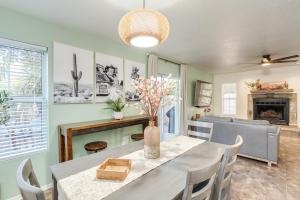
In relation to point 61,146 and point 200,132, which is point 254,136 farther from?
point 61,146

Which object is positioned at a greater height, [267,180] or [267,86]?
[267,86]

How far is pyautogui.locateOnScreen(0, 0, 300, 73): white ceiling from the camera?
1933 mm

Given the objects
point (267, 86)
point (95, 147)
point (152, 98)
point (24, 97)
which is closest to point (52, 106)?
point (24, 97)

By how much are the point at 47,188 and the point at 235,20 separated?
3638mm

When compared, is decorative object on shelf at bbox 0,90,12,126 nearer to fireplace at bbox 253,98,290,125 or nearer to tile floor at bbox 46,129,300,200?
tile floor at bbox 46,129,300,200

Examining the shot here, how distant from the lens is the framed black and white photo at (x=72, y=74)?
96.6 inches

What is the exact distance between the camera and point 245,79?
22.6 ft

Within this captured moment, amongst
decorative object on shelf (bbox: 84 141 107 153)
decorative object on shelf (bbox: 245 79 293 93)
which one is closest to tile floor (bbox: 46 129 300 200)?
decorative object on shelf (bbox: 84 141 107 153)

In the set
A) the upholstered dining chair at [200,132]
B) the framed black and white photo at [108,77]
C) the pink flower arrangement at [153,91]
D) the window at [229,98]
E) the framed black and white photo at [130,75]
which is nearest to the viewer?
the pink flower arrangement at [153,91]

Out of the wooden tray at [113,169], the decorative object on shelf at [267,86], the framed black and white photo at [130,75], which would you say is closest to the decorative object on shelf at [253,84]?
the decorative object on shelf at [267,86]

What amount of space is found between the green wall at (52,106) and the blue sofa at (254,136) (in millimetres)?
2260

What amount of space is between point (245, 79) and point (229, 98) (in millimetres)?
1023

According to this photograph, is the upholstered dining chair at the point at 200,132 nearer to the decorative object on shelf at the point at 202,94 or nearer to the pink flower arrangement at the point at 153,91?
the pink flower arrangement at the point at 153,91

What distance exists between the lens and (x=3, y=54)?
2033mm
